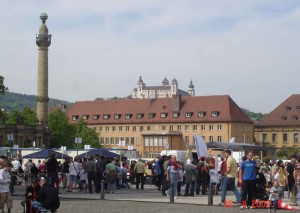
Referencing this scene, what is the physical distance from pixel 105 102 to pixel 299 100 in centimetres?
3690

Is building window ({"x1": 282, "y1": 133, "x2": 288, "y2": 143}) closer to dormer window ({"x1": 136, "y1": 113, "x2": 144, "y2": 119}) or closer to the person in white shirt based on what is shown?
dormer window ({"x1": 136, "y1": 113, "x2": 144, "y2": 119})

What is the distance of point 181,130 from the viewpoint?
14825 centimetres

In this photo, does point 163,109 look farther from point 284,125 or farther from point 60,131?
point 60,131

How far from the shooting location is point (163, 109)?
494 ft

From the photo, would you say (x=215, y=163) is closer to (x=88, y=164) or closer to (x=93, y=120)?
(x=88, y=164)

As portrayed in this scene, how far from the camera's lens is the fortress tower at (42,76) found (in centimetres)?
12875

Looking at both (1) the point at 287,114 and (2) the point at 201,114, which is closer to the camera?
(1) the point at 287,114

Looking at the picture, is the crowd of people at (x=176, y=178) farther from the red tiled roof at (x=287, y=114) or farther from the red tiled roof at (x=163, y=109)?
the red tiled roof at (x=287, y=114)

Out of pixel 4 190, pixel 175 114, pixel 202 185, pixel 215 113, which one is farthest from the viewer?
pixel 175 114

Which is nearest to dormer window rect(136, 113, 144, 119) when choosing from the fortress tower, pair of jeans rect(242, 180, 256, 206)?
the fortress tower

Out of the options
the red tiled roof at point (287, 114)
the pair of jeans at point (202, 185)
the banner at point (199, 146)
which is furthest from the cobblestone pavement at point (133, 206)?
the red tiled roof at point (287, 114)

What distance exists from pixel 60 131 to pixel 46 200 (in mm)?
118583

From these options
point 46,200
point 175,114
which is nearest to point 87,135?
point 175,114

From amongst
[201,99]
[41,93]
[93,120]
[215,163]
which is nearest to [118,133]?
[93,120]
